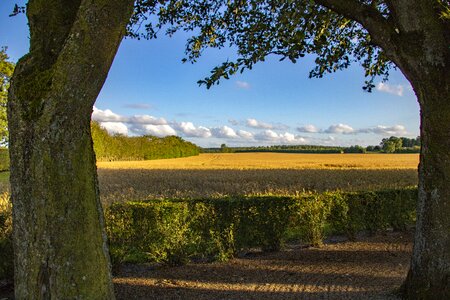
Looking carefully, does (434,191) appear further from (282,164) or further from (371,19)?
(282,164)

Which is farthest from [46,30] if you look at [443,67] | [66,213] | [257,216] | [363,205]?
[363,205]

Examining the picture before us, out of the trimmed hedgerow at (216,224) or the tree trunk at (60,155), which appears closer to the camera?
the tree trunk at (60,155)

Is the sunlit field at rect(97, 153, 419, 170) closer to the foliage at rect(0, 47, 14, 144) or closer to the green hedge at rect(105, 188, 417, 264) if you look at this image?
the foliage at rect(0, 47, 14, 144)

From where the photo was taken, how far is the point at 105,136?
187 ft

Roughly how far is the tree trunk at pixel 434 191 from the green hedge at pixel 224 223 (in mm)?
3411

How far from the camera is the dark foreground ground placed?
19.8ft

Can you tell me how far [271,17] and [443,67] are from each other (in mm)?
4146

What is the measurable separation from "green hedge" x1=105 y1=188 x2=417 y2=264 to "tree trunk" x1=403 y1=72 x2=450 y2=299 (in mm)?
3411

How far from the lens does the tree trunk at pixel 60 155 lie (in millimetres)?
3910

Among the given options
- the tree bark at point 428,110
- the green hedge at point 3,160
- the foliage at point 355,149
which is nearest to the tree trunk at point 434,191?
the tree bark at point 428,110

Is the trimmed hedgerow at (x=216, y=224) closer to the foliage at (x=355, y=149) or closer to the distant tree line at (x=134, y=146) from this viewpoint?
the distant tree line at (x=134, y=146)

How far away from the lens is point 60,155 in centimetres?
392

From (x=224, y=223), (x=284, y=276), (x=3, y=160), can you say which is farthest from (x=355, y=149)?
(x=284, y=276)

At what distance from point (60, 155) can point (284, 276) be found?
15.0 ft
